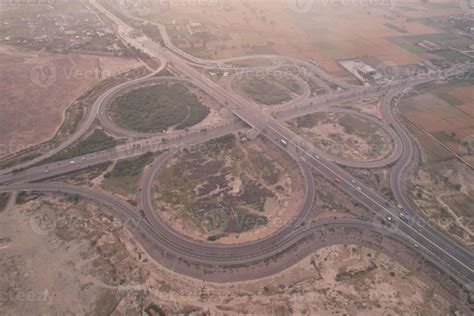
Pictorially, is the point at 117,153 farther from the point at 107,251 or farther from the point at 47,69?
the point at 47,69

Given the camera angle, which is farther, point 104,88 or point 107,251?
point 104,88

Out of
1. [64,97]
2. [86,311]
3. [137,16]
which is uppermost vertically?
[137,16]

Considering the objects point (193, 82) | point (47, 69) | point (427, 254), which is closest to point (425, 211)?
point (427, 254)

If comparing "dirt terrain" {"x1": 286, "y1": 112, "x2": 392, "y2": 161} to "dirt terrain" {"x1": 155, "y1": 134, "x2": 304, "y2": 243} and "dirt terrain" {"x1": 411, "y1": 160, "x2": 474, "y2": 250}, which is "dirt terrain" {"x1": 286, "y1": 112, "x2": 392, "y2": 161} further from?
"dirt terrain" {"x1": 155, "y1": 134, "x2": 304, "y2": 243}

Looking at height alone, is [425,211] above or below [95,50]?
below

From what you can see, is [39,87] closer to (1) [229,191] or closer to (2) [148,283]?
(1) [229,191]

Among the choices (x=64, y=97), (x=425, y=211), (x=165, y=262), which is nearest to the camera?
(x=165, y=262)
